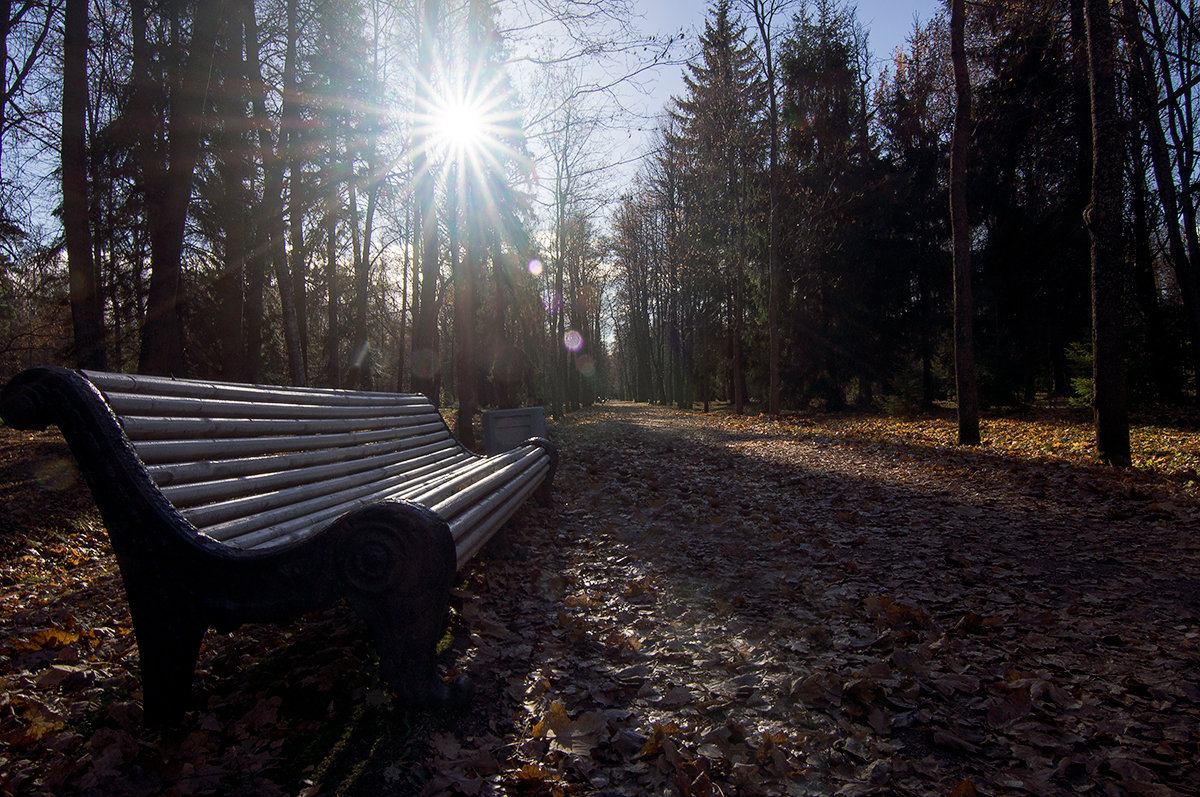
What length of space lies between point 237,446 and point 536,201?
1114 centimetres

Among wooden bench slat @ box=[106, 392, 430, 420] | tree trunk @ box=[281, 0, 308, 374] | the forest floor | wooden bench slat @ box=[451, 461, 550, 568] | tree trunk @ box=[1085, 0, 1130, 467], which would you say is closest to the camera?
the forest floor

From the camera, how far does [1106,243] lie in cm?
640

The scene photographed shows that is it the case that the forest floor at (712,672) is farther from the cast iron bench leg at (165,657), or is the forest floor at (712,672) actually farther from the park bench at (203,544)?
the park bench at (203,544)

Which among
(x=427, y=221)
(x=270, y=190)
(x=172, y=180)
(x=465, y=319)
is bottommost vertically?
(x=465, y=319)

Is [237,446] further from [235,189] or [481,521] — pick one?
[235,189]

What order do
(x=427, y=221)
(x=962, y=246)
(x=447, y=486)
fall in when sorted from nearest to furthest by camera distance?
(x=447, y=486), (x=962, y=246), (x=427, y=221)

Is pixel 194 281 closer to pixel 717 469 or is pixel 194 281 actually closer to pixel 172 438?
pixel 717 469

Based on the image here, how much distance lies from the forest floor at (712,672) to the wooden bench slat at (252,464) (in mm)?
765

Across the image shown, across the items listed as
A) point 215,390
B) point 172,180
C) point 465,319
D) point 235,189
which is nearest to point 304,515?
point 215,390

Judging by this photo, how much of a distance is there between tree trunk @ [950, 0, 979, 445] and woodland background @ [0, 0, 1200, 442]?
83cm

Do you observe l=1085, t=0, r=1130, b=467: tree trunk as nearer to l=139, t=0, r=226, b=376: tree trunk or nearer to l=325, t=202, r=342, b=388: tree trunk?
l=139, t=0, r=226, b=376: tree trunk

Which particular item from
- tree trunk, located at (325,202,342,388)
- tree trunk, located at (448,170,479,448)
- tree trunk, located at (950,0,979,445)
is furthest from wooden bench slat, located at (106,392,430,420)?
tree trunk, located at (325,202,342,388)

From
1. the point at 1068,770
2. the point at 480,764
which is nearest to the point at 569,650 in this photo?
the point at 480,764

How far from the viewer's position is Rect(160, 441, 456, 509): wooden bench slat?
1.85 meters
